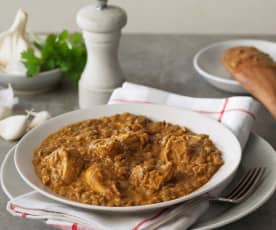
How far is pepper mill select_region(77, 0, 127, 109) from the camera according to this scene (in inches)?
69.3

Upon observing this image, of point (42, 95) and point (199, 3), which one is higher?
point (42, 95)

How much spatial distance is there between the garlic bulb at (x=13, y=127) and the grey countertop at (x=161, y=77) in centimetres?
2

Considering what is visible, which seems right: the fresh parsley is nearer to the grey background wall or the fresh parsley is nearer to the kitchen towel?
the kitchen towel

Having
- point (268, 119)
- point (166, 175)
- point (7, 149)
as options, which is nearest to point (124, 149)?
point (166, 175)

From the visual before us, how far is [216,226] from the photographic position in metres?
1.23

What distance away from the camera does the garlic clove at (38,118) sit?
1.76 meters

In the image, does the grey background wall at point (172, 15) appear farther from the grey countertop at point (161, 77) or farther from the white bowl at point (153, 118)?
the white bowl at point (153, 118)

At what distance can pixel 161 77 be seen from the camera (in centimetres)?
206

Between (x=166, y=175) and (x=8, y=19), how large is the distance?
2031mm

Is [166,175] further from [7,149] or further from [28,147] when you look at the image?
[7,149]

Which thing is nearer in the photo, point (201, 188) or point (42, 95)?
point (201, 188)

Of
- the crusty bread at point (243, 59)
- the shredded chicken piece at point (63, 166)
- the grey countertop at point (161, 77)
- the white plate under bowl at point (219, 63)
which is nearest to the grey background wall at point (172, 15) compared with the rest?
the grey countertop at point (161, 77)

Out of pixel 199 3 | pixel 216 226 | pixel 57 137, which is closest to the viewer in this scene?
pixel 216 226

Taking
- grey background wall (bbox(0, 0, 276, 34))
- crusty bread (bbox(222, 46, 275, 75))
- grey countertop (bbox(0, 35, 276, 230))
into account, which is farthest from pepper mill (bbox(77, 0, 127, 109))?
grey background wall (bbox(0, 0, 276, 34))
